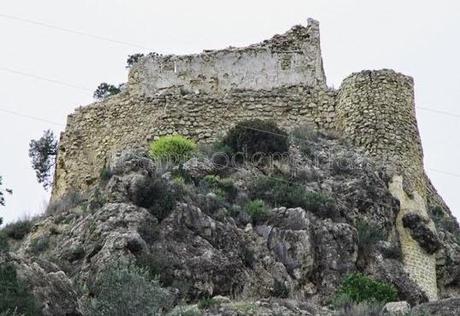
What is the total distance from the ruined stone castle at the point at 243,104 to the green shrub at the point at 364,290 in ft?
26.2

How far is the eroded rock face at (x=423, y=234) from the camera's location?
27891 millimetres

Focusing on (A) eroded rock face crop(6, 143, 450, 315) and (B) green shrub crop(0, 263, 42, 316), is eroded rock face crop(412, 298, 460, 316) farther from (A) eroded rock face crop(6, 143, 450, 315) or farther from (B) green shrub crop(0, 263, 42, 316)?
(B) green shrub crop(0, 263, 42, 316)

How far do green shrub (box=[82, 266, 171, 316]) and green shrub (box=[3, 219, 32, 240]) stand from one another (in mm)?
9446

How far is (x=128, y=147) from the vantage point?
3219 centimetres

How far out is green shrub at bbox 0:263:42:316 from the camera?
17078 millimetres

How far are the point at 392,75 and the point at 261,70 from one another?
12.2ft

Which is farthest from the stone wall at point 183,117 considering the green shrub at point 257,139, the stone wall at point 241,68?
the green shrub at point 257,139

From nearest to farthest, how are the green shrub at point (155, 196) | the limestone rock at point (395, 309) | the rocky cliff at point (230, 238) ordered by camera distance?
1. the limestone rock at point (395, 309)
2. the rocky cliff at point (230, 238)
3. the green shrub at point (155, 196)

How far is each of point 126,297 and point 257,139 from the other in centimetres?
1276

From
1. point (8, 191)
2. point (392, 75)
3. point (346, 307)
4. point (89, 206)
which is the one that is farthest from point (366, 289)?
point (392, 75)

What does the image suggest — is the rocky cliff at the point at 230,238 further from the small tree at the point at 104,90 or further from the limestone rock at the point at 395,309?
the small tree at the point at 104,90

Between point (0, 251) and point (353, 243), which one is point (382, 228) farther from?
point (0, 251)

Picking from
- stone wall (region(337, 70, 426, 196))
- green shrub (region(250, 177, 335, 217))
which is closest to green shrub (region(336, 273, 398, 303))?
green shrub (region(250, 177, 335, 217))

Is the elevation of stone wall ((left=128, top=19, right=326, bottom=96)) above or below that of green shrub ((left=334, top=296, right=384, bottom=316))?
above
